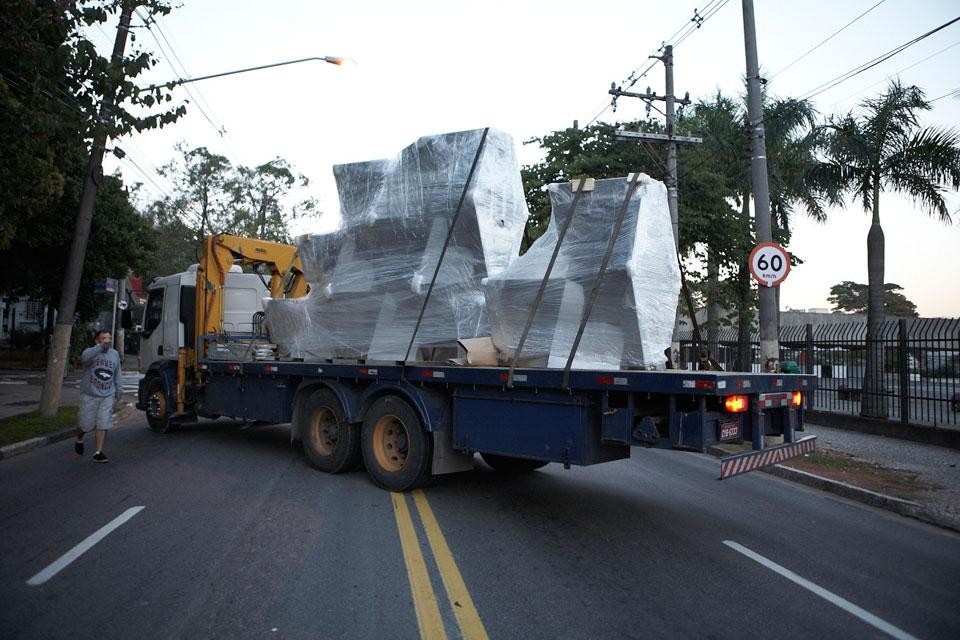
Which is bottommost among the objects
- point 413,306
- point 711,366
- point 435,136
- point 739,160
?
point 711,366

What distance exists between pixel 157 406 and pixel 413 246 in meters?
6.90

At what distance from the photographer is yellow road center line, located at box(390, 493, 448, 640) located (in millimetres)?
3984

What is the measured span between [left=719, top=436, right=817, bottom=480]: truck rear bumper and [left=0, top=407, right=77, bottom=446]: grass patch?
1023 centimetres

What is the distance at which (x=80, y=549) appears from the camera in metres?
5.46

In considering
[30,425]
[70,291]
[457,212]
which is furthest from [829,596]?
[70,291]

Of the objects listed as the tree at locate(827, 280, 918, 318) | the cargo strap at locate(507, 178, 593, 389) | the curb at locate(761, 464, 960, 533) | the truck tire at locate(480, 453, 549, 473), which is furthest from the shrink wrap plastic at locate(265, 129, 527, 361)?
the tree at locate(827, 280, 918, 318)

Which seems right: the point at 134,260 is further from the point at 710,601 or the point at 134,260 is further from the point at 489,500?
the point at 710,601

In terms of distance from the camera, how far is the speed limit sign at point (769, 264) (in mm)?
10203

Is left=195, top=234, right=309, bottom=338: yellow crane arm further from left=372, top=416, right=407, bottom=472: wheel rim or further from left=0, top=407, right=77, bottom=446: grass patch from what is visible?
left=372, top=416, right=407, bottom=472: wheel rim

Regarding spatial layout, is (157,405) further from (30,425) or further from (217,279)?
(217,279)

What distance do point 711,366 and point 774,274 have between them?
2.80m

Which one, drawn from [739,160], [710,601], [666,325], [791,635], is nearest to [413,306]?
[666,325]

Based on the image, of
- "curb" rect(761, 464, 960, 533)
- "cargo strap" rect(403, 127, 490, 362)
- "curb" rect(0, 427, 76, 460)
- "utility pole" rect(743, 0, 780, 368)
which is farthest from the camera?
"utility pole" rect(743, 0, 780, 368)

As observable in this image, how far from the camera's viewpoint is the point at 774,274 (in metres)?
10.2
